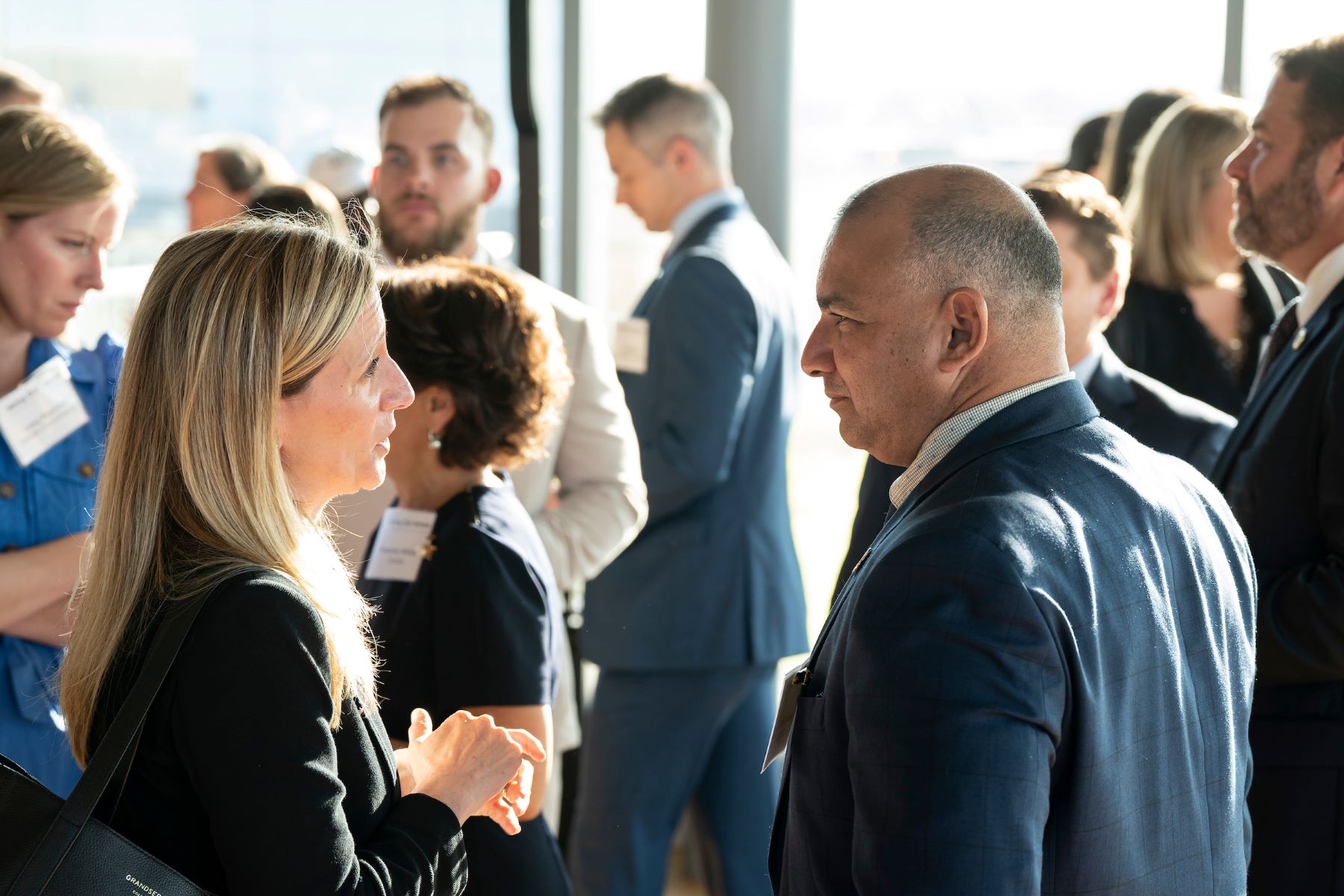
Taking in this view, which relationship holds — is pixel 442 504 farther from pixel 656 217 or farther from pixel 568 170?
pixel 568 170

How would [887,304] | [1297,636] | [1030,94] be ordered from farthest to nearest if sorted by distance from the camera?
[1030,94] → [1297,636] → [887,304]

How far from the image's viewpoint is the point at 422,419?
1918mm

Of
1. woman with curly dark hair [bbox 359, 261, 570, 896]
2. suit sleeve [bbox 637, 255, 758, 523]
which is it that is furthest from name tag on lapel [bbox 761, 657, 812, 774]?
suit sleeve [bbox 637, 255, 758, 523]

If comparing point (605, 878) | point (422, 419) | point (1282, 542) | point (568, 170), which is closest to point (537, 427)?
point (422, 419)

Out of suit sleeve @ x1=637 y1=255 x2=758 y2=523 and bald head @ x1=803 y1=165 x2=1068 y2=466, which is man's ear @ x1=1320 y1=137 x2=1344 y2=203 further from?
suit sleeve @ x1=637 y1=255 x2=758 y2=523

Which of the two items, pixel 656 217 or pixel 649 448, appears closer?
pixel 649 448

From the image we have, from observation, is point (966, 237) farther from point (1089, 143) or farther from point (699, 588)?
point (1089, 143)

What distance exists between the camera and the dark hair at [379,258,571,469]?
192cm

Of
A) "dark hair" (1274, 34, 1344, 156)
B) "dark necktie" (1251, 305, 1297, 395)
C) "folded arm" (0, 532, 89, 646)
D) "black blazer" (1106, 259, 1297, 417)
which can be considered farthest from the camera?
"black blazer" (1106, 259, 1297, 417)

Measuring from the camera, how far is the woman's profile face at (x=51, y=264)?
2014mm

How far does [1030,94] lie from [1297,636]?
222cm

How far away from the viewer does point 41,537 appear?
198cm

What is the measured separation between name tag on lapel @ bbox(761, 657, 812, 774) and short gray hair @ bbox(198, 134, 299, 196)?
3552 millimetres

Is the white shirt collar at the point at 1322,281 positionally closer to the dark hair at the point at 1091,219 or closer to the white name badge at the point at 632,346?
the dark hair at the point at 1091,219
